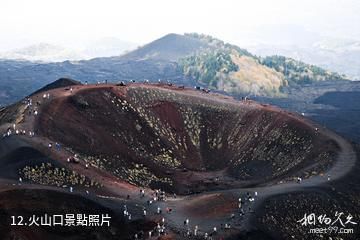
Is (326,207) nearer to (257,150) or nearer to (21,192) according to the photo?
(257,150)

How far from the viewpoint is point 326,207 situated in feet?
262

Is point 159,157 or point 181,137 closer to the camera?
point 159,157

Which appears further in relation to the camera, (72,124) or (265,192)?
(72,124)

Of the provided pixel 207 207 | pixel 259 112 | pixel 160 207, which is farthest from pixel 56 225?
pixel 259 112

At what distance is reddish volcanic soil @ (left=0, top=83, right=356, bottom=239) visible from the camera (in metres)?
70.5

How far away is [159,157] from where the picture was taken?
110500 mm

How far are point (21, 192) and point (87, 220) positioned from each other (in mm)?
9263

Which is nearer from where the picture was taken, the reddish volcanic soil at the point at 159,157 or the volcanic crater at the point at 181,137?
the reddish volcanic soil at the point at 159,157

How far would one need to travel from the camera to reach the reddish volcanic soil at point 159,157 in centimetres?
7050

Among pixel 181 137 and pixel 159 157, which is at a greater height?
pixel 181 137

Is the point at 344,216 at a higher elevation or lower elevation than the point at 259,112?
lower

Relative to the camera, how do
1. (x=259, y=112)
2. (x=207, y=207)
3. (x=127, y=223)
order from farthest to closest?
1. (x=259, y=112)
2. (x=207, y=207)
3. (x=127, y=223)

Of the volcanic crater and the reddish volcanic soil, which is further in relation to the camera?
the volcanic crater

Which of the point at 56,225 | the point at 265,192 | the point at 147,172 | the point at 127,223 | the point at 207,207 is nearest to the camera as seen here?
the point at 56,225
